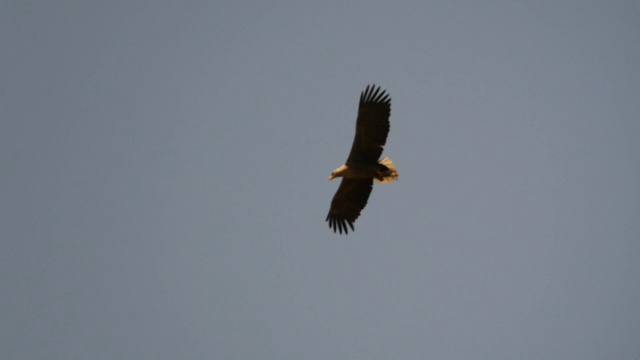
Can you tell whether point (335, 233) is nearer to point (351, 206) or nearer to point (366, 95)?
point (351, 206)

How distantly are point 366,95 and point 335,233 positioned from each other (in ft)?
13.0

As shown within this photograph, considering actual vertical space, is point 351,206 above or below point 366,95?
below

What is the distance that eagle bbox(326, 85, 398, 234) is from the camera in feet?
62.7

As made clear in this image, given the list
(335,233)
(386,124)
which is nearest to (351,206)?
(335,233)

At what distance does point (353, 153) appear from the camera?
64.2 ft

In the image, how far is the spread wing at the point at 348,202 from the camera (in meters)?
20.4

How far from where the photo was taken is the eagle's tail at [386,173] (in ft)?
64.1

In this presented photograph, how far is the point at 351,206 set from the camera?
2078cm

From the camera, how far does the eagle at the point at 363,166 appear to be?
19.1 metres

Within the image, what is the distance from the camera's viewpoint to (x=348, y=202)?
20.8 m

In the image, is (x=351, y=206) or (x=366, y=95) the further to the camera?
(x=351, y=206)

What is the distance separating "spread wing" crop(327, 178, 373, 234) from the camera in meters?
20.4

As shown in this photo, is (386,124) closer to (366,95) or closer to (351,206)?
(366,95)

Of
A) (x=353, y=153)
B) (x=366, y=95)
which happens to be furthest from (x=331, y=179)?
(x=366, y=95)
